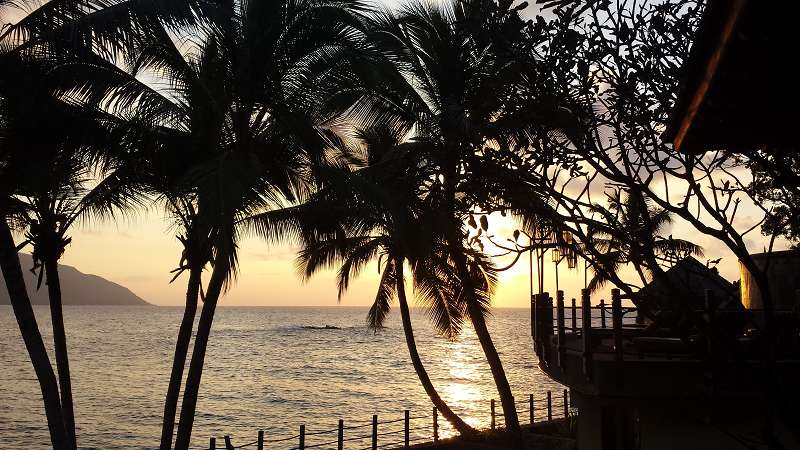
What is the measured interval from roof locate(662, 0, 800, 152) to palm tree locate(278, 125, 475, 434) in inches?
310

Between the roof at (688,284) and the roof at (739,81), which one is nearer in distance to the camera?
the roof at (739,81)

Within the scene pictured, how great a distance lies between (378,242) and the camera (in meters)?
21.6

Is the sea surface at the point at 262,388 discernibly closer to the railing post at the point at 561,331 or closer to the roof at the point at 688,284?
the railing post at the point at 561,331

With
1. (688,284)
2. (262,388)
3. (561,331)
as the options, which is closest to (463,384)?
(262,388)

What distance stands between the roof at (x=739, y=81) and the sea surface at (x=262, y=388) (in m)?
20.7

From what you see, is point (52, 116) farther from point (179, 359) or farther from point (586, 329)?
point (586, 329)

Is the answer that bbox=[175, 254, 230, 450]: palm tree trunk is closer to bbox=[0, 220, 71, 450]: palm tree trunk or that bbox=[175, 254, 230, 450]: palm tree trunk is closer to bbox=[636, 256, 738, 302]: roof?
bbox=[0, 220, 71, 450]: palm tree trunk

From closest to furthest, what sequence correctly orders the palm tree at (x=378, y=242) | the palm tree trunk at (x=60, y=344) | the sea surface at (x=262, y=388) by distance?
the palm tree at (x=378, y=242)
the palm tree trunk at (x=60, y=344)
the sea surface at (x=262, y=388)

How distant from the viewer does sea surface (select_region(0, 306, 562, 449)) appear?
4250cm

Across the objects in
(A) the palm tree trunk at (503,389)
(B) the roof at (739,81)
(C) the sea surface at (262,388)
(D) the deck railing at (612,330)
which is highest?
(B) the roof at (739,81)

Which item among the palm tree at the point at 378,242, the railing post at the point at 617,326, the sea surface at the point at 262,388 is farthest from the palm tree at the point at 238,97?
the sea surface at the point at 262,388

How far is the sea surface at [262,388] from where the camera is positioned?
42.5m

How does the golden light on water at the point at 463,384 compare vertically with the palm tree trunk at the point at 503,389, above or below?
below

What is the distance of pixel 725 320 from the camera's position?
29.1ft
